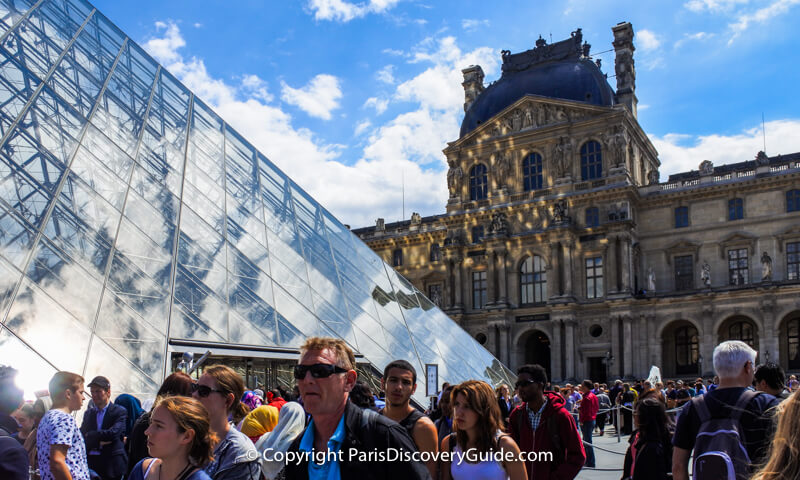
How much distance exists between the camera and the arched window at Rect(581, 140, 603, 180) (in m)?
41.2

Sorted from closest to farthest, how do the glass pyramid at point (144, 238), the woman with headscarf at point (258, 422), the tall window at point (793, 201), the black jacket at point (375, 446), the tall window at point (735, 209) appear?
the black jacket at point (375, 446)
the woman with headscarf at point (258, 422)
the glass pyramid at point (144, 238)
the tall window at point (793, 201)
the tall window at point (735, 209)

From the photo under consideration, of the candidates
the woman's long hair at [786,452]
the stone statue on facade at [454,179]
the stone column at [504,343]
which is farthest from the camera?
the stone statue on facade at [454,179]

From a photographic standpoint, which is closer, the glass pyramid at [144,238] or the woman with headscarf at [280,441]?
the woman with headscarf at [280,441]

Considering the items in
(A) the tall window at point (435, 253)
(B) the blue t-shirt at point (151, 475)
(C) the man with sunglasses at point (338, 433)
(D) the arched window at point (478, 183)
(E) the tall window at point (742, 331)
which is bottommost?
(B) the blue t-shirt at point (151, 475)

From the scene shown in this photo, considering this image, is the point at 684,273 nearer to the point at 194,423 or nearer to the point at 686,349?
the point at 686,349

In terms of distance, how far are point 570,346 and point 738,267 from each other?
10.2 m

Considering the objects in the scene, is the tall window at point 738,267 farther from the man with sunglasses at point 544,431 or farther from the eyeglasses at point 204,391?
the eyeglasses at point 204,391

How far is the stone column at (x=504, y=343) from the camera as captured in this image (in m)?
41.7

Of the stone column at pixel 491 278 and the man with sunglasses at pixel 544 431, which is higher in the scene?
the stone column at pixel 491 278

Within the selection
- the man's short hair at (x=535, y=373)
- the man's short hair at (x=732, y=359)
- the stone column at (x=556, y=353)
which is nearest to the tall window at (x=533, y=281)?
the stone column at (x=556, y=353)

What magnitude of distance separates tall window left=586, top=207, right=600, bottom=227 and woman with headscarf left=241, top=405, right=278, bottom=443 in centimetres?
3759

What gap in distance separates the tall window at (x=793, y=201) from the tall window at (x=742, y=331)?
21.7 ft

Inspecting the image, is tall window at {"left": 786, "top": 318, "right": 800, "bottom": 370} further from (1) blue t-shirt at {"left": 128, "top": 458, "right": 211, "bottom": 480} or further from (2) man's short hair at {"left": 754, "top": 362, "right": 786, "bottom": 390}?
(1) blue t-shirt at {"left": 128, "top": 458, "right": 211, "bottom": 480}

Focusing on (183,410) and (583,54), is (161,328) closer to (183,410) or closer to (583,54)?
(183,410)
